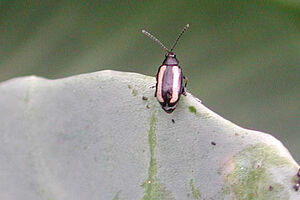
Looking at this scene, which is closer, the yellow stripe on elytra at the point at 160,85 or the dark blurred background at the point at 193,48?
the yellow stripe on elytra at the point at 160,85

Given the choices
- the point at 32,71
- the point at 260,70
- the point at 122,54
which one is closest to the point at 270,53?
the point at 260,70

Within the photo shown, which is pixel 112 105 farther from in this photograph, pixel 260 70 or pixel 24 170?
pixel 260 70

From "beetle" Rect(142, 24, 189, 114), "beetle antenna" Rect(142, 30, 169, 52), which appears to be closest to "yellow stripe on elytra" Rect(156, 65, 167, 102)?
"beetle" Rect(142, 24, 189, 114)

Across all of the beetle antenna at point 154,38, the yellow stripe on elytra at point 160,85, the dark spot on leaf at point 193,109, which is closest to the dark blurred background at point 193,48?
the beetle antenna at point 154,38

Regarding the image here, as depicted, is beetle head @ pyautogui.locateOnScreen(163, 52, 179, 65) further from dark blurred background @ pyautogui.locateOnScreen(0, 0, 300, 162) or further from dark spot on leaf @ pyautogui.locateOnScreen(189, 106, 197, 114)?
dark spot on leaf @ pyautogui.locateOnScreen(189, 106, 197, 114)

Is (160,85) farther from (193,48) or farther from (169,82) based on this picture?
(193,48)

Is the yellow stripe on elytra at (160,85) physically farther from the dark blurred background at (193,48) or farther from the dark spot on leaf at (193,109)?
the dark blurred background at (193,48)
